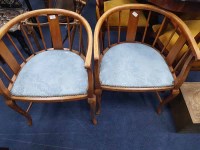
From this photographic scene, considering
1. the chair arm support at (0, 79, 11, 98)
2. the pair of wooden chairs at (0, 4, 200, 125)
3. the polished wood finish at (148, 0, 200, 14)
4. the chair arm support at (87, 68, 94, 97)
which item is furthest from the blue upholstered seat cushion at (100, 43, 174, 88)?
the chair arm support at (0, 79, 11, 98)

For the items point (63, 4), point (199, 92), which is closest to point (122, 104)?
point (199, 92)

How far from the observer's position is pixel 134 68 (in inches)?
45.4

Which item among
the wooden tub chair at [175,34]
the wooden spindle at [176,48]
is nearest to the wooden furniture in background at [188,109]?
the wooden tub chair at [175,34]

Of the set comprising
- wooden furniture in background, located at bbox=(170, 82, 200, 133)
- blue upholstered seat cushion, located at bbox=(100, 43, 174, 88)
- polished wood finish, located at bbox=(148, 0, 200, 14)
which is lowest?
wooden furniture in background, located at bbox=(170, 82, 200, 133)

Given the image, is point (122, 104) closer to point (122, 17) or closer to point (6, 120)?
point (122, 17)

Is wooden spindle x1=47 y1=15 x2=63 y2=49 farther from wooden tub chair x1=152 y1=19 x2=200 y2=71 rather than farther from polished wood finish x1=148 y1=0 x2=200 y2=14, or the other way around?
wooden tub chair x1=152 y1=19 x2=200 y2=71

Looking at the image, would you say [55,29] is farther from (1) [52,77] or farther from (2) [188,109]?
(2) [188,109]

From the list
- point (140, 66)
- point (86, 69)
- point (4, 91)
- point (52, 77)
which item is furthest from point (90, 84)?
point (4, 91)

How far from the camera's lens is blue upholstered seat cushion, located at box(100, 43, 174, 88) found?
3.62ft

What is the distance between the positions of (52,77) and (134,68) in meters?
0.51

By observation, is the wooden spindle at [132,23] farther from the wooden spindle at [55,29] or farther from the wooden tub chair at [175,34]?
the wooden spindle at [55,29]

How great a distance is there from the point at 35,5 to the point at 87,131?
1790 mm

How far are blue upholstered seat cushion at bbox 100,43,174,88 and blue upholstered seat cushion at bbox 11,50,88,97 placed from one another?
0.15 metres

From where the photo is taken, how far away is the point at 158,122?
1.42 m
